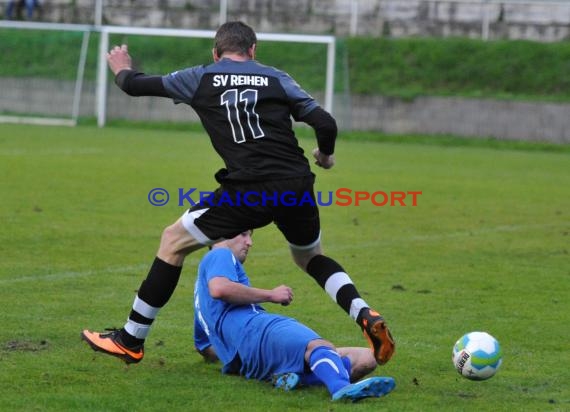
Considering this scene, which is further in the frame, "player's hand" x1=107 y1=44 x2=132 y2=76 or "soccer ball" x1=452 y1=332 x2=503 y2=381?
"player's hand" x1=107 y1=44 x2=132 y2=76

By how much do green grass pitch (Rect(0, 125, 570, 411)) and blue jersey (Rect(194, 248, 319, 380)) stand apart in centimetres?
13

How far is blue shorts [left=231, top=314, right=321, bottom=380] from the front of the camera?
6.14 m

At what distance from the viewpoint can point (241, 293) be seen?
6.28 meters

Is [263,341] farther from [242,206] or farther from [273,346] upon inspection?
[242,206]

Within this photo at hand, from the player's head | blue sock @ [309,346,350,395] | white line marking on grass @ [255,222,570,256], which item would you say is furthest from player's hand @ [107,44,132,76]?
white line marking on grass @ [255,222,570,256]

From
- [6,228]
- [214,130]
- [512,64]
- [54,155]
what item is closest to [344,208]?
[6,228]

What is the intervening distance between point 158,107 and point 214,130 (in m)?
24.6

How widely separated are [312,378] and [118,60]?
2.27 meters

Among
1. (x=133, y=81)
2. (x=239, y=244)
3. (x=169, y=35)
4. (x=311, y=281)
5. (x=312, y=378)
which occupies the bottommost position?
(x=311, y=281)

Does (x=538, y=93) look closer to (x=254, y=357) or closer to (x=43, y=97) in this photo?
(x=43, y=97)

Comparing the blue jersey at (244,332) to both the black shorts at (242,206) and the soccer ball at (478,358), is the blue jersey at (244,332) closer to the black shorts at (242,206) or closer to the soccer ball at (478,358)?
the black shorts at (242,206)

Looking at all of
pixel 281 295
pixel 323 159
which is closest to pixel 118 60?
pixel 323 159

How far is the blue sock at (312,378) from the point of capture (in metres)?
6.23

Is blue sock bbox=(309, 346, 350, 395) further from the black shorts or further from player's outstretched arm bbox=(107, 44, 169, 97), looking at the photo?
player's outstretched arm bbox=(107, 44, 169, 97)
